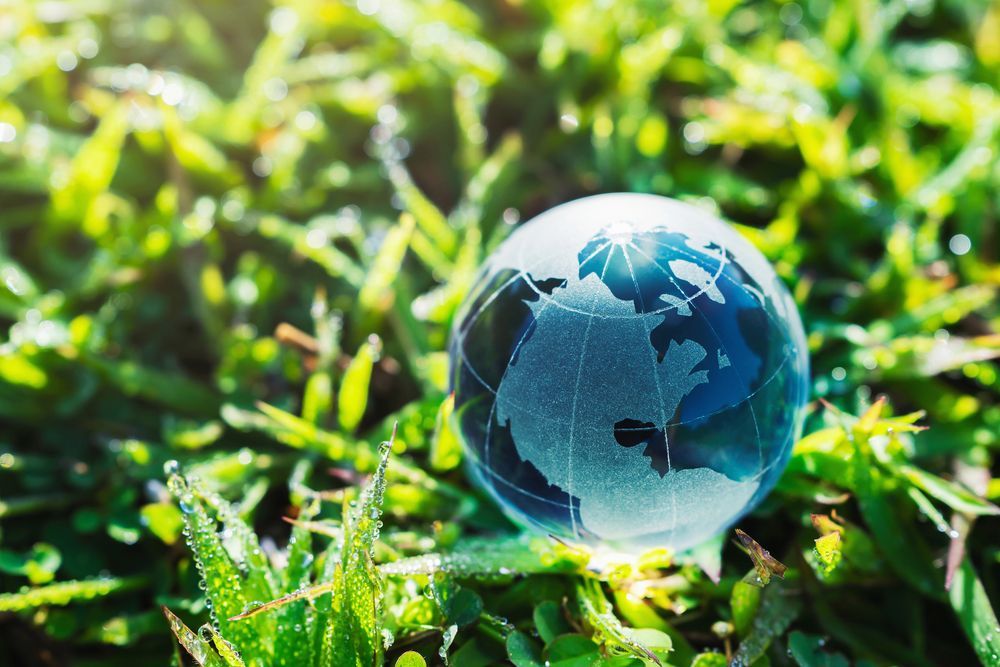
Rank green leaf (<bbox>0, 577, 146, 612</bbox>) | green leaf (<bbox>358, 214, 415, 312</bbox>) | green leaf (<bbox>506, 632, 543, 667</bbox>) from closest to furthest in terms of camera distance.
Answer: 1. green leaf (<bbox>506, 632, 543, 667</bbox>)
2. green leaf (<bbox>0, 577, 146, 612</bbox>)
3. green leaf (<bbox>358, 214, 415, 312</bbox>)

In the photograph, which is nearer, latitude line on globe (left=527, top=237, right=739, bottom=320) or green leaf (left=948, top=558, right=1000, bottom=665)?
latitude line on globe (left=527, top=237, right=739, bottom=320)

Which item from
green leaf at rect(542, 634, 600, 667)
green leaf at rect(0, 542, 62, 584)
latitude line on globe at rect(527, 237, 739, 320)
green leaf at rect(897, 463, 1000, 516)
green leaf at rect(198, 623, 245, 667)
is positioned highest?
latitude line on globe at rect(527, 237, 739, 320)

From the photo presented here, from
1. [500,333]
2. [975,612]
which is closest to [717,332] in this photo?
[500,333]

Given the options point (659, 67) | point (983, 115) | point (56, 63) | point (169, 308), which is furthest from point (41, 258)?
point (983, 115)

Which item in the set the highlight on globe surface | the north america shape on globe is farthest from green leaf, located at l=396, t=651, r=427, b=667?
the north america shape on globe

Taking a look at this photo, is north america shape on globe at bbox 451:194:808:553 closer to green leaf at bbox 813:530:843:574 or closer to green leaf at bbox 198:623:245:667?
green leaf at bbox 813:530:843:574

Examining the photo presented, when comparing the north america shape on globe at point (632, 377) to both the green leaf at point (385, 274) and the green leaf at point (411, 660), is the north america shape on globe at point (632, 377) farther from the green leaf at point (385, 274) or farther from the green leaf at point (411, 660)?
the green leaf at point (385, 274)

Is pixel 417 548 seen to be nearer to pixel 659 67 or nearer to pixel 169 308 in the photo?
pixel 169 308

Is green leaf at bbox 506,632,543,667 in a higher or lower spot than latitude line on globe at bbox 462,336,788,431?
lower
